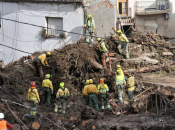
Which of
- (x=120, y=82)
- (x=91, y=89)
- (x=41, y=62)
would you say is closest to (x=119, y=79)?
(x=120, y=82)

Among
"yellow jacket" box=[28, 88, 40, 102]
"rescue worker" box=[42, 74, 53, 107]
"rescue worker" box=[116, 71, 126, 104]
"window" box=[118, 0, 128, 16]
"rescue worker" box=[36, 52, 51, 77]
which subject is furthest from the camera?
"window" box=[118, 0, 128, 16]

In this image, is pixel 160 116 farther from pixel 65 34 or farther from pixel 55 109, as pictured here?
pixel 65 34

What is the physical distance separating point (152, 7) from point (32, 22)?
11.6m

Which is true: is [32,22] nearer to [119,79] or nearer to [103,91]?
[119,79]

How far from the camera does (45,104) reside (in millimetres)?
15883

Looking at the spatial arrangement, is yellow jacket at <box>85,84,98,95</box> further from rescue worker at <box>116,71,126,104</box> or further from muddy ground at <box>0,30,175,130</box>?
rescue worker at <box>116,71,126,104</box>

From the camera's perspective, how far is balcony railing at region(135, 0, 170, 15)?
27375 millimetres

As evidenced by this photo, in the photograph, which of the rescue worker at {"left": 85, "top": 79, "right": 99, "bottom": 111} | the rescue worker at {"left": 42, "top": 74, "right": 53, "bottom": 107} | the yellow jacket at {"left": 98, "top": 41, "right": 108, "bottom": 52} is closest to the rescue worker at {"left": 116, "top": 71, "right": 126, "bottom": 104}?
the rescue worker at {"left": 85, "top": 79, "right": 99, "bottom": 111}

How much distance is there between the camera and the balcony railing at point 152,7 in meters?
27.4

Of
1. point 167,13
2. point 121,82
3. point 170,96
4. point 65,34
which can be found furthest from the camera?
point 167,13

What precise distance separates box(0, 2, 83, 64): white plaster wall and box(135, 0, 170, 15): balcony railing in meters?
7.64

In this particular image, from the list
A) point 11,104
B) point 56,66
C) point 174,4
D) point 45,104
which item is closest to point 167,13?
point 174,4

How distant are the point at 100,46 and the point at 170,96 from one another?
565 cm

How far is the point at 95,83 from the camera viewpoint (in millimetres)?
17484
